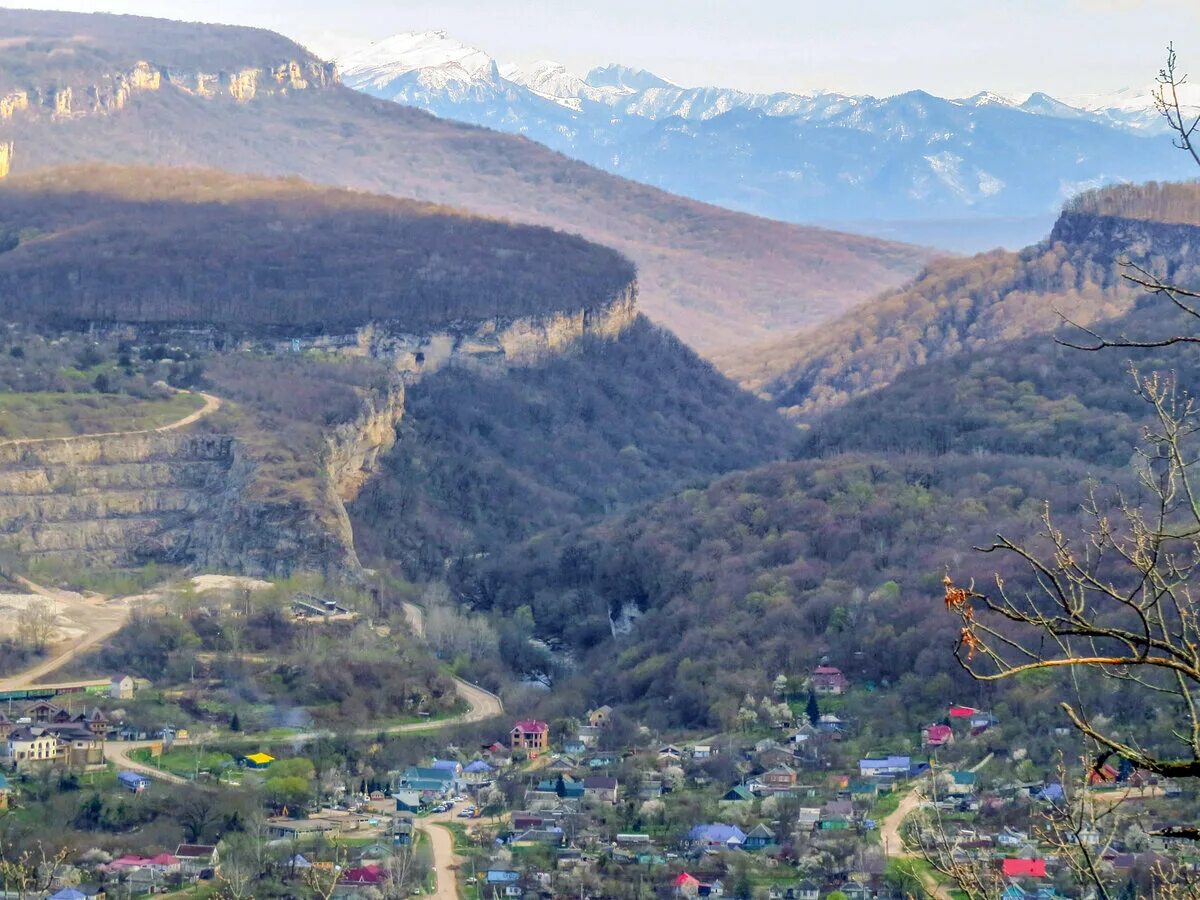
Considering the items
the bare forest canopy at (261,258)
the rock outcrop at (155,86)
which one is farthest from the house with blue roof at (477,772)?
the rock outcrop at (155,86)

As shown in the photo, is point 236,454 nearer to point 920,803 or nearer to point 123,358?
point 123,358

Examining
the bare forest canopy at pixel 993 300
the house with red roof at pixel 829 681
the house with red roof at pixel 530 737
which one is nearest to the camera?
the house with red roof at pixel 530 737

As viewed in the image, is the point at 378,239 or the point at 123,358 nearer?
the point at 123,358

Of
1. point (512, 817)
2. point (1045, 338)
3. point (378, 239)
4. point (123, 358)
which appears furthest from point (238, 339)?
point (512, 817)

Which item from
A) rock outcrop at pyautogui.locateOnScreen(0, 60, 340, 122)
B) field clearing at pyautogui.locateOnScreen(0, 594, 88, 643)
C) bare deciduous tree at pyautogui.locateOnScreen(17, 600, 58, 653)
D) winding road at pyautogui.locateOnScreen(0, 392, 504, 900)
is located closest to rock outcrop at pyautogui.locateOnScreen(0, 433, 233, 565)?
winding road at pyautogui.locateOnScreen(0, 392, 504, 900)

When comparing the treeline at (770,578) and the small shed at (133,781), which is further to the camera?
the treeline at (770,578)

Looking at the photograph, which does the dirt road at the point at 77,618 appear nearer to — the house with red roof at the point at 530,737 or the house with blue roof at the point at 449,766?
the house with blue roof at the point at 449,766
